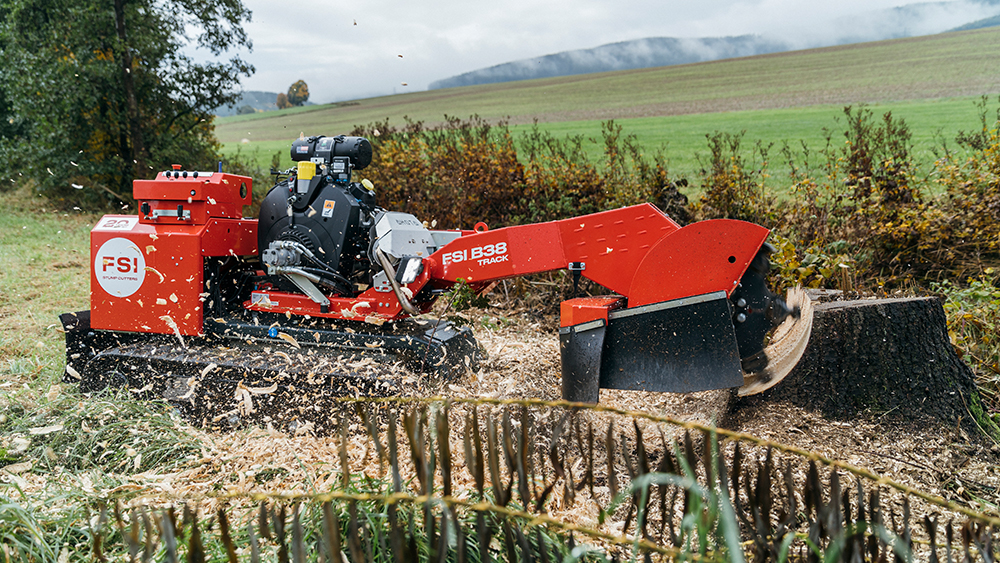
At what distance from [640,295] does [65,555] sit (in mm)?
2501

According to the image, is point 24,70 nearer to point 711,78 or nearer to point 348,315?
point 348,315

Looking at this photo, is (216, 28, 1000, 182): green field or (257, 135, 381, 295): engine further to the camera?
(216, 28, 1000, 182): green field

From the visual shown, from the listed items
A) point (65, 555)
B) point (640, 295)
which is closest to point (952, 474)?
point (640, 295)

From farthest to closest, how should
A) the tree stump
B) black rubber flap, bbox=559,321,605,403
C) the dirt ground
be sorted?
the tree stump
black rubber flap, bbox=559,321,605,403
the dirt ground

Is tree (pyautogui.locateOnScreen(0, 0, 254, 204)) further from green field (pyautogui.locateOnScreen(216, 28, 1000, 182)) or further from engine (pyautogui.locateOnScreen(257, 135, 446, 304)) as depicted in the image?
engine (pyautogui.locateOnScreen(257, 135, 446, 304))

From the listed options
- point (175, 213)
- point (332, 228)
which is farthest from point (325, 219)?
point (175, 213)

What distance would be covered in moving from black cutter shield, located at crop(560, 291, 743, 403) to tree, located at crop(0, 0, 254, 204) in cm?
1243

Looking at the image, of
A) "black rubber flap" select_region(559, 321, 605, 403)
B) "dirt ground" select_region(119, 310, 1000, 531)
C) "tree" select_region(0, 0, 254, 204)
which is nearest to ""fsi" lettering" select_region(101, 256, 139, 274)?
"dirt ground" select_region(119, 310, 1000, 531)

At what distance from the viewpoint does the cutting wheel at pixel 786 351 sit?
141 inches

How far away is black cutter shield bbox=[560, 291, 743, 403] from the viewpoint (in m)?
3.00

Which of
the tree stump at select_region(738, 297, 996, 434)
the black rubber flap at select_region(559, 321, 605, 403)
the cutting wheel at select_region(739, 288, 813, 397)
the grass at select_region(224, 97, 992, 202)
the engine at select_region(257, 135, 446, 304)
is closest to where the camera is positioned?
the black rubber flap at select_region(559, 321, 605, 403)

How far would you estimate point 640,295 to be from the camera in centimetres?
314

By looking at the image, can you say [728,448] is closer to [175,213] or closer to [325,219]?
[325,219]

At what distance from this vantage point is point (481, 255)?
11.6 feet
